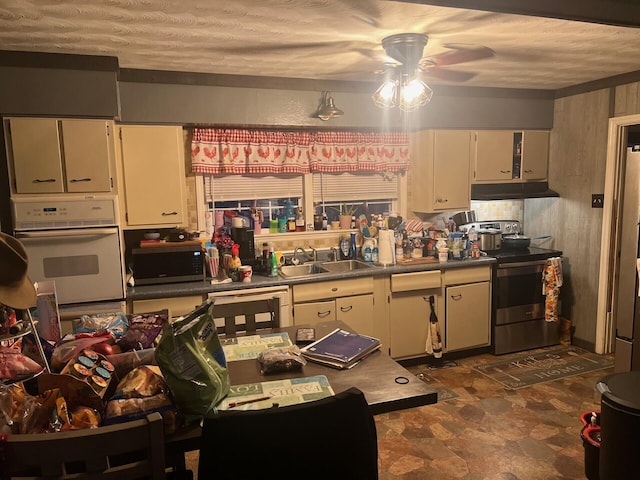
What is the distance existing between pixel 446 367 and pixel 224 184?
7.91 feet

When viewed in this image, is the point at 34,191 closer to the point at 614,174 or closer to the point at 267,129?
the point at 267,129

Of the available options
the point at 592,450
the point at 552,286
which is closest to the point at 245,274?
the point at 592,450

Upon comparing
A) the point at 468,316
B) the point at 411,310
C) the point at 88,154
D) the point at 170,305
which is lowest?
the point at 468,316

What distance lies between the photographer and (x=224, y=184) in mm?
4023

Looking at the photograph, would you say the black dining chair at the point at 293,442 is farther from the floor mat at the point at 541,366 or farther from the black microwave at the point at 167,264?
the floor mat at the point at 541,366

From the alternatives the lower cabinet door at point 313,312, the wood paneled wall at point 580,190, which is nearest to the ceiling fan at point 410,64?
the lower cabinet door at point 313,312

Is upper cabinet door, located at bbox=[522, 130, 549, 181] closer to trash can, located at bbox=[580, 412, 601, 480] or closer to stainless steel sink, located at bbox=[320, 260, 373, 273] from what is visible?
stainless steel sink, located at bbox=[320, 260, 373, 273]

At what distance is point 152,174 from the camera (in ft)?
11.3

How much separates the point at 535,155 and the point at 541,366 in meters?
1.98

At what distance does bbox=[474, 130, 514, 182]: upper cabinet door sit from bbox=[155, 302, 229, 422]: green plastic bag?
11.7 feet

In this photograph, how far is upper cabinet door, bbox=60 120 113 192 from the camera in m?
3.02

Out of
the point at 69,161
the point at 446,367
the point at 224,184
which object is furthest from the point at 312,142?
the point at 446,367

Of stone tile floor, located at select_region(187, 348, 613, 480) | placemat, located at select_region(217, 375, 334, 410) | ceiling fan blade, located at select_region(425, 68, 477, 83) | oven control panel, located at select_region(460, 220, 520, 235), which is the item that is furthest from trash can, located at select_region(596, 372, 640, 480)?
oven control panel, located at select_region(460, 220, 520, 235)

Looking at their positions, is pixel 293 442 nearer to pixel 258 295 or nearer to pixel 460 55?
pixel 258 295
